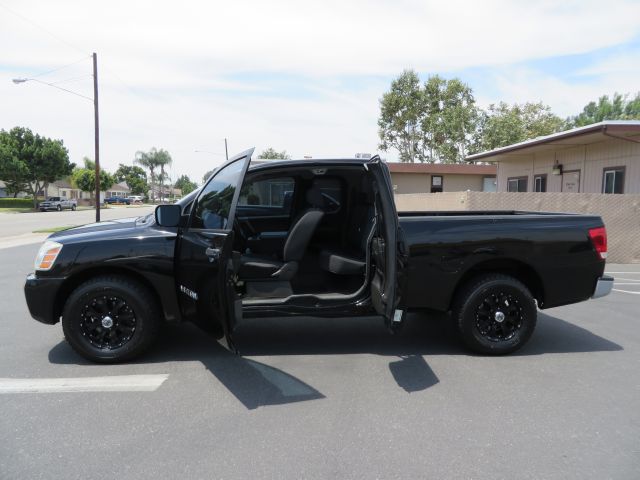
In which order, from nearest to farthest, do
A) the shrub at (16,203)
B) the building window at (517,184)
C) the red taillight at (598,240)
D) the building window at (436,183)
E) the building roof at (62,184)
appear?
1. the red taillight at (598,240)
2. the building window at (517,184)
3. the building window at (436,183)
4. the shrub at (16,203)
5. the building roof at (62,184)

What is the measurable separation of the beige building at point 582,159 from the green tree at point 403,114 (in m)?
22.4

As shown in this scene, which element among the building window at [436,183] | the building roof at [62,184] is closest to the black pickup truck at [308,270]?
the building window at [436,183]

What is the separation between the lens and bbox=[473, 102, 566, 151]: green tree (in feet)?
117

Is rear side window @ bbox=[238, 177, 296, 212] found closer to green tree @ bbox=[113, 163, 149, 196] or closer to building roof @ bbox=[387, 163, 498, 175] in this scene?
building roof @ bbox=[387, 163, 498, 175]

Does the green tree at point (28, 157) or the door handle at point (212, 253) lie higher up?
the green tree at point (28, 157)

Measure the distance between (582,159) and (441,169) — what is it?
34.9ft

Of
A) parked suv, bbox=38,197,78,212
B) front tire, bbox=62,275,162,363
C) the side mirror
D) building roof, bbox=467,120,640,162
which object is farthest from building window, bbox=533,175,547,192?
parked suv, bbox=38,197,78,212

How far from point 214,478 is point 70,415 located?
4.56 ft

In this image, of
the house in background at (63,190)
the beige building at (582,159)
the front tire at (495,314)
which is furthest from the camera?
the house in background at (63,190)

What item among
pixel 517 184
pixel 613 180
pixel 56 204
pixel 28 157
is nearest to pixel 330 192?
pixel 613 180

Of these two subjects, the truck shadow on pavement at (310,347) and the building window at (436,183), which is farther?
the building window at (436,183)

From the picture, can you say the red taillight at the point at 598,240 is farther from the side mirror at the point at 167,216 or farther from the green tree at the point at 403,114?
the green tree at the point at 403,114

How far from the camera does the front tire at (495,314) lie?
14.9ft

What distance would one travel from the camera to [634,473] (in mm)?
2707
